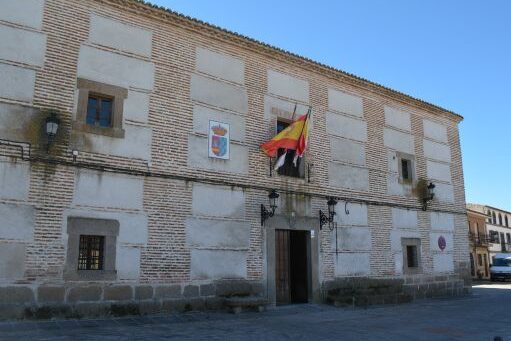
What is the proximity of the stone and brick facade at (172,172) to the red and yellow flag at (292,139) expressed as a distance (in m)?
0.39

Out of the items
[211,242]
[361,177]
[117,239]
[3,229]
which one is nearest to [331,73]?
[361,177]

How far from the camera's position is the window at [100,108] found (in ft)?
30.7

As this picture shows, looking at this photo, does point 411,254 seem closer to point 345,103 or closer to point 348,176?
point 348,176

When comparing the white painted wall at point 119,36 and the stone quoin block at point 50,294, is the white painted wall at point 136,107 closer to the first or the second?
the white painted wall at point 119,36

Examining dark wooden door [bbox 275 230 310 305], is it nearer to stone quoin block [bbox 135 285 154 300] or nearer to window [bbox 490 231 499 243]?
stone quoin block [bbox 135 285 154 300]

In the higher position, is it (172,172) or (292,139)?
(292,139)

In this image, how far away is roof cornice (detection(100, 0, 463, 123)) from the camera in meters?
10.4

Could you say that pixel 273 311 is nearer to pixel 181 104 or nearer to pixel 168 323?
pixel 168 323

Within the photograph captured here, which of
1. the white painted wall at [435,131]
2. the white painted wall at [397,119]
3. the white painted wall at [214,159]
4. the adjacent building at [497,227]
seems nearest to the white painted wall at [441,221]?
the white painted wall at [435,131]

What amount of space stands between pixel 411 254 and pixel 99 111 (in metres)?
10.3

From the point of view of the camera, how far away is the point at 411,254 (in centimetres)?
1469

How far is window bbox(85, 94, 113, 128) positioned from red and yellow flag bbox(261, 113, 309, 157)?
3796 millimetres

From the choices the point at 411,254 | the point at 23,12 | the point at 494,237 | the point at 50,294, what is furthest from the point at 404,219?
the point at 494,237

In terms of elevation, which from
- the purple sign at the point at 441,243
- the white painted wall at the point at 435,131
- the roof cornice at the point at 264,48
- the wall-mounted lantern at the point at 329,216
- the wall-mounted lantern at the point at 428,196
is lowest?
the purple sign at the point at 441,243
